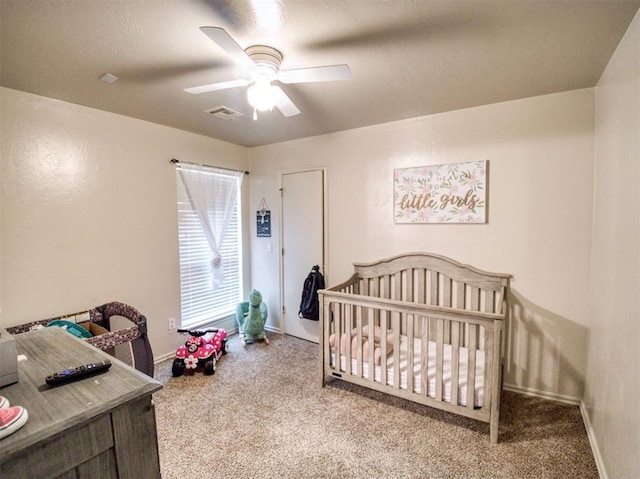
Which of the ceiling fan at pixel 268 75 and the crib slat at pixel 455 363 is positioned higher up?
the ceiling fan at pixel 268 75

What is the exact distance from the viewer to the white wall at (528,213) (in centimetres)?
222

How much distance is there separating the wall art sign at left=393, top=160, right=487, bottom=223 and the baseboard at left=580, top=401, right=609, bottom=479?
4.83ft

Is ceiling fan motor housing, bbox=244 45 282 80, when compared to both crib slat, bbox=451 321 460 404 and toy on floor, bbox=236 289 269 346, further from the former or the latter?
toy on floor, bbox=236 289 269 346

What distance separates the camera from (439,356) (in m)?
2.03

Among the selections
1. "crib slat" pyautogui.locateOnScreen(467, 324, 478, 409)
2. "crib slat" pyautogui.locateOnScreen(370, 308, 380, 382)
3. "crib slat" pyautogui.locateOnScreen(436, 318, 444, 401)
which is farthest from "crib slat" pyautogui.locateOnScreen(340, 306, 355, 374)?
"crib slat" pyautogui.locateOnScreen(467, 324, 478, 409)

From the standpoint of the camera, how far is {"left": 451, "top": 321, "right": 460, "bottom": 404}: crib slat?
77.1 inches

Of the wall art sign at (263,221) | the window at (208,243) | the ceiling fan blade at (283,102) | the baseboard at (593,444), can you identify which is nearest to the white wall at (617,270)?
the baseboard at (593,444)

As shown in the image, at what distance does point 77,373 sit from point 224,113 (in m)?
2.23

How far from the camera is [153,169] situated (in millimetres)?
2955

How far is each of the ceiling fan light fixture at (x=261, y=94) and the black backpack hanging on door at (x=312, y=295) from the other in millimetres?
1995

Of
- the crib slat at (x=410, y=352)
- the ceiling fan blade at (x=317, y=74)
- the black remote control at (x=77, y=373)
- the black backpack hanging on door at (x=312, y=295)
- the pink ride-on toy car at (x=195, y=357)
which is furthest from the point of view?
the black backpack hanging on door at (x=312, y=295)

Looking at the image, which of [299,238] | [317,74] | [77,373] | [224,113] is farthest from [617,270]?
[224,113]

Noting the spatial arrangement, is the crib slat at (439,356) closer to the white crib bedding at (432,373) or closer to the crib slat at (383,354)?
the white crib bedding at (432,373)

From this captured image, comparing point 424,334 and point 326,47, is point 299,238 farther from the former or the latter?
point 326,47
